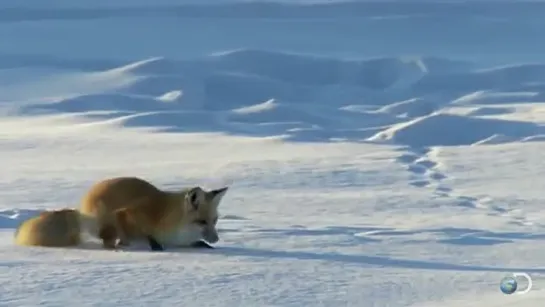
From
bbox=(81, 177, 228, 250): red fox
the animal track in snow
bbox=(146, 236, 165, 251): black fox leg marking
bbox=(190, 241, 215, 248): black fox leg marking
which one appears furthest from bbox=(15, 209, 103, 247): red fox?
the animal track in snow

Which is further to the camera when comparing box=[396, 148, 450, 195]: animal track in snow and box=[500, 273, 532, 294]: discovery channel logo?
box=[396, 148, 450, 195]: animal track in snow

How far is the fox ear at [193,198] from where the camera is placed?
5.03 meters

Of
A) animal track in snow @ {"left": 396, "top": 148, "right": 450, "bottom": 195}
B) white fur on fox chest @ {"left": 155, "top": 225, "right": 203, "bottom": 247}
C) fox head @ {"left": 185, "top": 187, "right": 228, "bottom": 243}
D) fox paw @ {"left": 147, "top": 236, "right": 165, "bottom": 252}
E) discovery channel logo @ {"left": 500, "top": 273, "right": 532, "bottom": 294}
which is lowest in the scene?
discovery channel logo @ {"left": 500, "top": 273, "right": 532, "bottom": 294}

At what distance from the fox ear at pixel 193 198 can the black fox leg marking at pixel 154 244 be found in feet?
0.60

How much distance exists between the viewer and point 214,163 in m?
8.92

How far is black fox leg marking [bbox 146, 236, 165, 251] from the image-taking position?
5.05 metres

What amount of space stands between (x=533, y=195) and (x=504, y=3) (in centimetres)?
1622

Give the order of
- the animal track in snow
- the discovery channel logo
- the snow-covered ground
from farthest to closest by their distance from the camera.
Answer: the animal track in snow
the snow-covered ground
the discovery channel logo

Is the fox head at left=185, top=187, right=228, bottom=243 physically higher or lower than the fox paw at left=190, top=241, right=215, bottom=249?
higher

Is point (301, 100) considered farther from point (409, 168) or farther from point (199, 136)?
point (409, 168)

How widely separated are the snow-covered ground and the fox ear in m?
0.17

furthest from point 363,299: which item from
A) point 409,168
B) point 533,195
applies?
point 409,168

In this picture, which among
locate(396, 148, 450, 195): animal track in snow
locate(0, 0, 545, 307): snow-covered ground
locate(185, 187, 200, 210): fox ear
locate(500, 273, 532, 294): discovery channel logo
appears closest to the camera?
locate(500, 273, 532, 294): discovery channel logo

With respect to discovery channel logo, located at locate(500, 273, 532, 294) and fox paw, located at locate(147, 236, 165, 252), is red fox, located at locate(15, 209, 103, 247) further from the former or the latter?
discovery channel logo, located at locate(500, 273, 532, 294)
